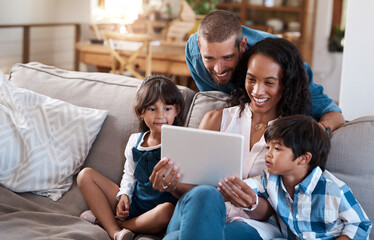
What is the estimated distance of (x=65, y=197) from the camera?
1.96 metres

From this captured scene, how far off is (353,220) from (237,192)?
35 cm

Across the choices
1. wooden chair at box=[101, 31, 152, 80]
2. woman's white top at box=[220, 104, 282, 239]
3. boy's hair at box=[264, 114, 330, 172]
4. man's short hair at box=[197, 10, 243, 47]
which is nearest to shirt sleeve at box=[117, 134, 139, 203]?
woman's white top at box=[220, 104, 282, 239]

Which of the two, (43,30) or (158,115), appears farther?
(43,30)

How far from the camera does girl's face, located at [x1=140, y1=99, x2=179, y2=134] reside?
1891 millimetres

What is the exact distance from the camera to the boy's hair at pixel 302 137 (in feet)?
4.98

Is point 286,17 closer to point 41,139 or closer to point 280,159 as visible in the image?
→ point 41,139

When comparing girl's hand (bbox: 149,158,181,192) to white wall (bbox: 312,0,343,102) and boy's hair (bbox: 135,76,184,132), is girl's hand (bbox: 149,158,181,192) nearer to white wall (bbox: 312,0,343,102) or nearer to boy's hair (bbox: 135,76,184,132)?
boy's hair (bbox: 135,76,184,132)

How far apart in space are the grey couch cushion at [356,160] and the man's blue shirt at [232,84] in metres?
0.16

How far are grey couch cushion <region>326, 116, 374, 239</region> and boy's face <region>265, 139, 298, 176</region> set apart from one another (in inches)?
8.9

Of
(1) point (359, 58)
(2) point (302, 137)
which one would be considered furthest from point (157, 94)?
(1) point (359, 58)

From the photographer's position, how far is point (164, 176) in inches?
63.1

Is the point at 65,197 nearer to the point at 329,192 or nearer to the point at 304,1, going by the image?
the point at 329,192

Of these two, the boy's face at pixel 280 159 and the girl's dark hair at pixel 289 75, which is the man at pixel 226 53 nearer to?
the girl's dark hair at pixel 289 75

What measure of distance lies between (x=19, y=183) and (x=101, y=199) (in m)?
0.33
